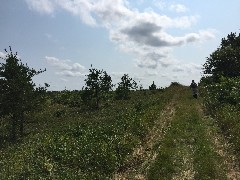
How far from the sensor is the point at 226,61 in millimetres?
60562

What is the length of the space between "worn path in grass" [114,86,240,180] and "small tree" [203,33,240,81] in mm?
36605

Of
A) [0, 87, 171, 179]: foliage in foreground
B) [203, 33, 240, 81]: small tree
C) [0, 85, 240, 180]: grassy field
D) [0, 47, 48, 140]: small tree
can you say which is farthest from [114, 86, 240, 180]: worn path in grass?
[203, 33, 240, 81]: small tree

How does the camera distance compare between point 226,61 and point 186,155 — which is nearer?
point 186,155

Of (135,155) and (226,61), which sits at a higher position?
(226,61)

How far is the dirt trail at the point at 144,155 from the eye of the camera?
46.3 ft

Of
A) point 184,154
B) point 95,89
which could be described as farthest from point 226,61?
point 184,154

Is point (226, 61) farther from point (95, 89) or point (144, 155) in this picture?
point (144, 155)

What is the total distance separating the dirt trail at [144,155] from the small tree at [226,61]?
35548 mm

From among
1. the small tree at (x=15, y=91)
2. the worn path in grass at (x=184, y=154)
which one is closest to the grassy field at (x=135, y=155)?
the worn path in grass at (x=184, y=154)

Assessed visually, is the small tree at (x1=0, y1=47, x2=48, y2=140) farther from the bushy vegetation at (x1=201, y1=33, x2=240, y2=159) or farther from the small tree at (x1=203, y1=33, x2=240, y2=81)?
the small tree at (x1=203, y1=33, x2=240, y2=81)

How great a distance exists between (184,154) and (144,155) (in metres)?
1.88

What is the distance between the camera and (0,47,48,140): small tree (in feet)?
101

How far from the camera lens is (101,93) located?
4747 centimetres

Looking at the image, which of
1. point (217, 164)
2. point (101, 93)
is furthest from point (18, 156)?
point (101, 93)
